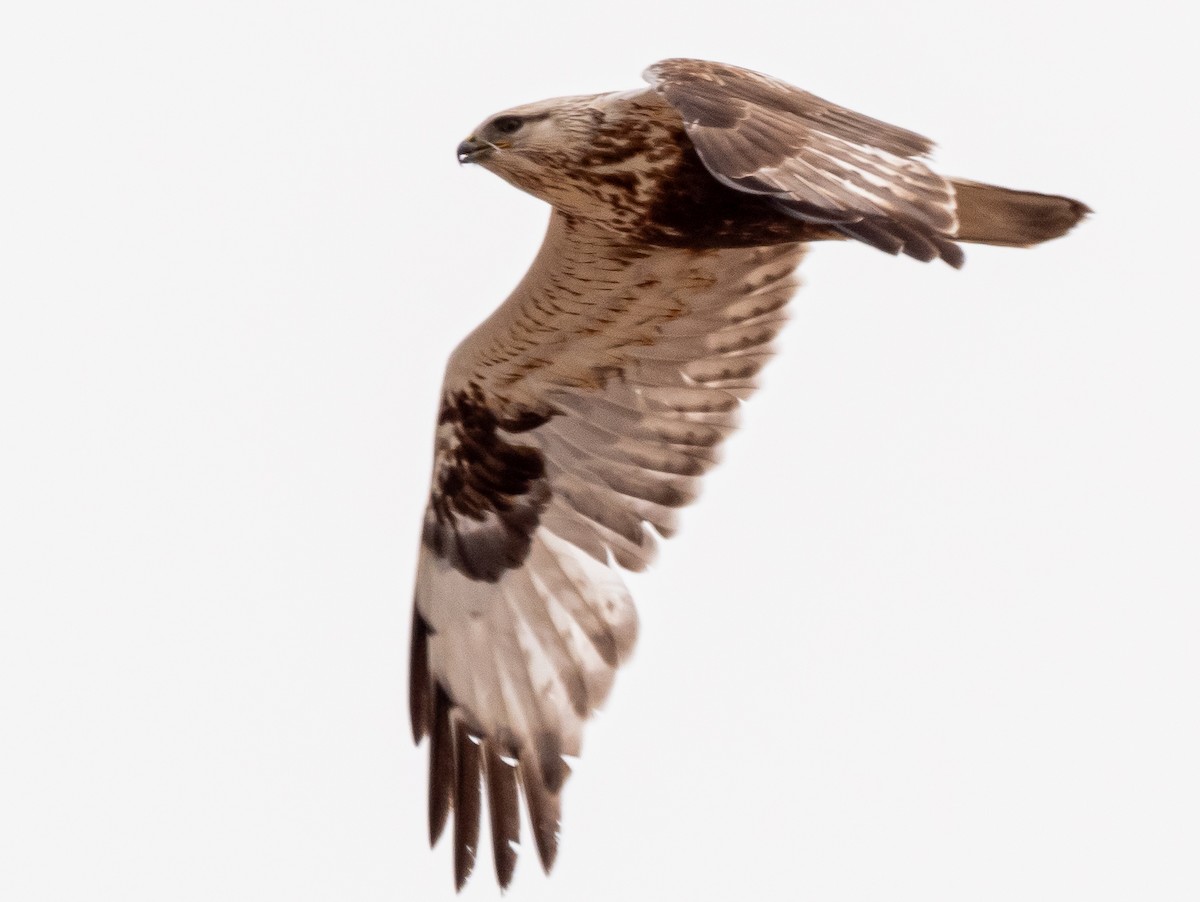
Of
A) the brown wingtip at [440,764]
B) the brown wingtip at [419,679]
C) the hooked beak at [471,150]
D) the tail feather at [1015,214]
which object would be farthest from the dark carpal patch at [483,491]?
the tail feather at [1015,214]

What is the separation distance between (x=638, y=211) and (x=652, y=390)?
3.51 ft

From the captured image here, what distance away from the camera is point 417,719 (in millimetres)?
7008

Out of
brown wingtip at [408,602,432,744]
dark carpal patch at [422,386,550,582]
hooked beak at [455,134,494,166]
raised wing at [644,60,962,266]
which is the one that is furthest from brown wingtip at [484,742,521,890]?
raised wing at [644,60,962,266]

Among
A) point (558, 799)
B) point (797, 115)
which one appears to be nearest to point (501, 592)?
point (558, 799)

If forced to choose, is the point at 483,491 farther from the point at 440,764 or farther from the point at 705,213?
the point at 705,213

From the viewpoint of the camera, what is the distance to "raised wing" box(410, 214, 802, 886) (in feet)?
22.3

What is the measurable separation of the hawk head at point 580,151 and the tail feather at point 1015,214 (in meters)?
0.85

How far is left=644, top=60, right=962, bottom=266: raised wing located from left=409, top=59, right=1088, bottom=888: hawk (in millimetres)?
422

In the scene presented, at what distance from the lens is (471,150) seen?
20.4ft

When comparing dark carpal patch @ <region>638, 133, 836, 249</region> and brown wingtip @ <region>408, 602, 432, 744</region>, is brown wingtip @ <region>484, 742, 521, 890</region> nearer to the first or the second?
brown wingtip @ <region>408, 602, 432, 744</region>

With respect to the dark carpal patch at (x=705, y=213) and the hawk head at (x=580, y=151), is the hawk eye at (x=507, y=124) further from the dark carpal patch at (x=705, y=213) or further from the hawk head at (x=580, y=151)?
the dark carpal patch at (x=705, y=213)

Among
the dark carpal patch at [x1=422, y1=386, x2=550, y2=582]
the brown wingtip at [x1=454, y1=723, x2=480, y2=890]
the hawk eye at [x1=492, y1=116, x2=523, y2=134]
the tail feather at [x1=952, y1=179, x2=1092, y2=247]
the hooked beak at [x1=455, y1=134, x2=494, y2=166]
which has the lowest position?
the brown wingtip at [x1=454, y1=723, x2=480, y2=890]

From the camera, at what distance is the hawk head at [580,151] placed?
605 cm

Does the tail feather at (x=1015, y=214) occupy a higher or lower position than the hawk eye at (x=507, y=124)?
higher
